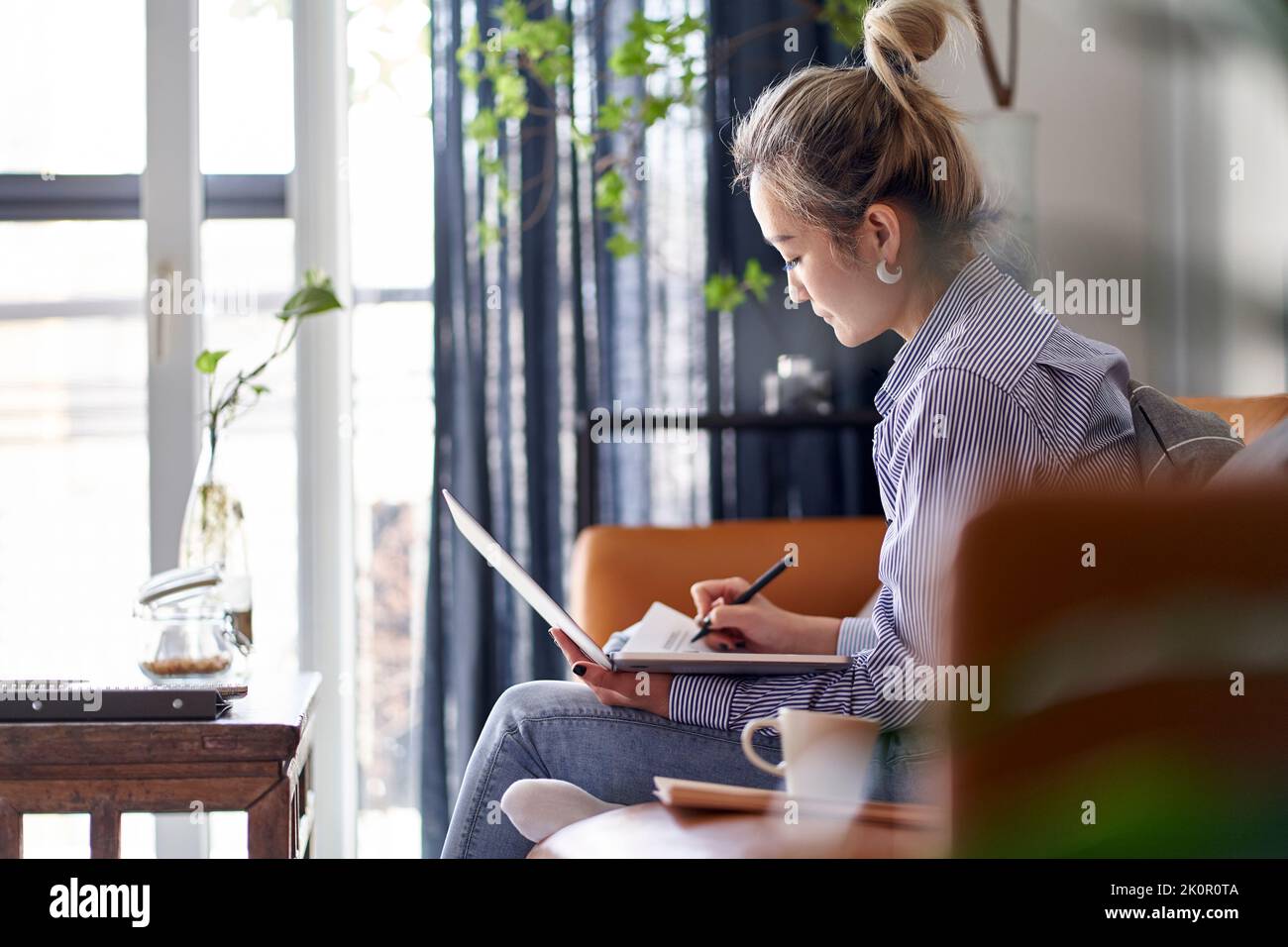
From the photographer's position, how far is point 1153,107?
2168 millimetres

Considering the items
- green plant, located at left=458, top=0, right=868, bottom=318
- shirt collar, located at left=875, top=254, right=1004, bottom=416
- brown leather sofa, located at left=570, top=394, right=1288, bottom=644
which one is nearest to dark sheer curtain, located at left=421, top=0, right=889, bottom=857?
green plant, located at left=458, top=0, right=868, bottom=318

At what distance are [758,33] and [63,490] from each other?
4.84 feet

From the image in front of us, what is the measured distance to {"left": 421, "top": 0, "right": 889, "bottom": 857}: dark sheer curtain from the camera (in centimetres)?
213

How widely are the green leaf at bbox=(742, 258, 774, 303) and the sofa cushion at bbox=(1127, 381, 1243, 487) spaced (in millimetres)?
1132

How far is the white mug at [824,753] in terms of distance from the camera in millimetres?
927

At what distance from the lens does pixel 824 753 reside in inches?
36.8

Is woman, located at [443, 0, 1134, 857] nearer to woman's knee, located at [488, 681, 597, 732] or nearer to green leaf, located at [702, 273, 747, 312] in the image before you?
woman's knee, located at [488, 681, 597, 732]

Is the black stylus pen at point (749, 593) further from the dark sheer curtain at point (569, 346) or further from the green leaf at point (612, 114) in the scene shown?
the green leaf at point (612, 114)

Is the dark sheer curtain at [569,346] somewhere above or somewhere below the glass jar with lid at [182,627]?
above

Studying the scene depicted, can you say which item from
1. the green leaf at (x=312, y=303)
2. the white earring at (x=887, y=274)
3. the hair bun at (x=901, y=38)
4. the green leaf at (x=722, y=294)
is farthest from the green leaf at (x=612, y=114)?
the white earring at (x=887, y=274)

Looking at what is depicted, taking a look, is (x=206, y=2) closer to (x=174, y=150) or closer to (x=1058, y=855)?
(x=174, y=150)

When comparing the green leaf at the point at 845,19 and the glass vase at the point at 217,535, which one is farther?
the green leaf at the point at 845,19

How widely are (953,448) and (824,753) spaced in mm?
262

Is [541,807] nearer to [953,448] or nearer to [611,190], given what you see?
[953,448]
